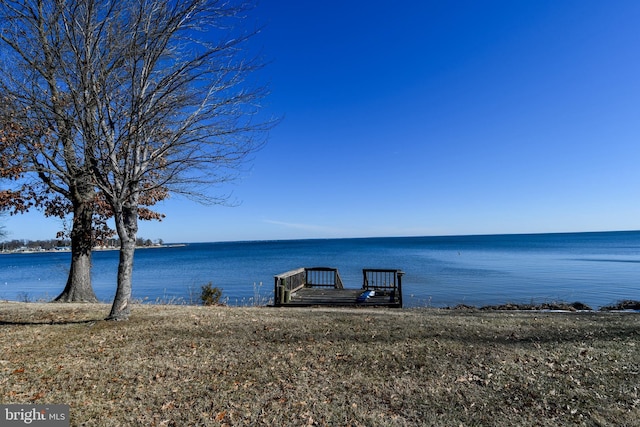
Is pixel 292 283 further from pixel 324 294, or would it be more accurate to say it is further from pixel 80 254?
pixel 80 254

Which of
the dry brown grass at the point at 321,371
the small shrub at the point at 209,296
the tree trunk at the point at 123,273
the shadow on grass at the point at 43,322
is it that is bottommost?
the small shrub at the point at 209,296

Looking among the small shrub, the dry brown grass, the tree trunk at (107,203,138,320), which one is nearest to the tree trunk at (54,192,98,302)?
the dry brown grass

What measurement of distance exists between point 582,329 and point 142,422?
8.24 m

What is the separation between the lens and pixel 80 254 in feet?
37.4

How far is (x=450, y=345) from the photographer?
608 centimetres

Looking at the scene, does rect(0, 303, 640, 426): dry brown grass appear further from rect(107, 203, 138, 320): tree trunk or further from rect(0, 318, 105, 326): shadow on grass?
rect(107, 203, 138, 320): tree trunk

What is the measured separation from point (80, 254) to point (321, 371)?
1011cm

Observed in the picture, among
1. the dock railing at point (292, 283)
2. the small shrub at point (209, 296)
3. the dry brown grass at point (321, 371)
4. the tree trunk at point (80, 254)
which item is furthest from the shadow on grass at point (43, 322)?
the small shrub at point (209, 296)

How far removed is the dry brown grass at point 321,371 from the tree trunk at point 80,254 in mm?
3737

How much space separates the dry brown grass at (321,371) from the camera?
4039 millimetres

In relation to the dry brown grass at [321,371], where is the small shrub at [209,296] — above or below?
below

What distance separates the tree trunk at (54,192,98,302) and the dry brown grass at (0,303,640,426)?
3737mm

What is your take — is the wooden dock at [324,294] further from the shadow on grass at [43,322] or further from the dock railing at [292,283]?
the shadow on grass at [43,322]

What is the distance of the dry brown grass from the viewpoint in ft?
13.3
